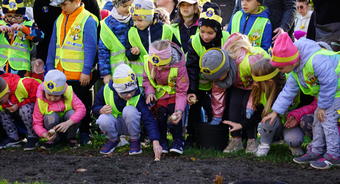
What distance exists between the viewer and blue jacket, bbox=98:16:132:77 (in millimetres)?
6754

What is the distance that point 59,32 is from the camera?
6.98 meters

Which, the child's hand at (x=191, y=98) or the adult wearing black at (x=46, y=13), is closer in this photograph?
the child's hand at (x=191, y=98)

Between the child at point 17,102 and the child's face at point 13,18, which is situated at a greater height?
the child's face at point 13,18

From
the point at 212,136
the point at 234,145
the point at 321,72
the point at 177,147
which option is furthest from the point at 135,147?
the point at 321,72

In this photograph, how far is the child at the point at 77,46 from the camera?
690 cm

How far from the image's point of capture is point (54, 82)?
20.8 ft

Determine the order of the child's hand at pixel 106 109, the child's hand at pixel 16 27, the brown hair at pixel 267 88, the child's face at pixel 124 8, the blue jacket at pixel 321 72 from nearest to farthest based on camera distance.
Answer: the blue jacket at pixel 321 72 < the brown hair at pixel 267 88 < the child's hand at pixel 106 109 < the child's face at pixel 124 8 < the child's hand at pixel 16 27

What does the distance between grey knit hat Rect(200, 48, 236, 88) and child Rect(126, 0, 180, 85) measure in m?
0.77

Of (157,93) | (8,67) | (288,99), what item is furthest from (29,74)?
(288,99)

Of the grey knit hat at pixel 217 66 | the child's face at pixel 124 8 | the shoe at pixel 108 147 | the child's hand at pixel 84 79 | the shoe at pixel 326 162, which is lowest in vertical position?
the shoe at pixel 108 147

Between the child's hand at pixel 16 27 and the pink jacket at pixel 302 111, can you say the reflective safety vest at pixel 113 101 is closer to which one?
the child's hand at pixel 16 27

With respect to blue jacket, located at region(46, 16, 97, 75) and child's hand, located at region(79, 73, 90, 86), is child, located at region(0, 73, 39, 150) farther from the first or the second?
blue jacket, located at region(46, 16, 97, 75)

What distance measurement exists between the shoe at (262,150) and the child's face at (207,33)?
1355 millimetres

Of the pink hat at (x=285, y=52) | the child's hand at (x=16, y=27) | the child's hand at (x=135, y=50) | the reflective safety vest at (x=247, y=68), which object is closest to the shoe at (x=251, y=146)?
the reflective safety vest at (x=247, y=68)
